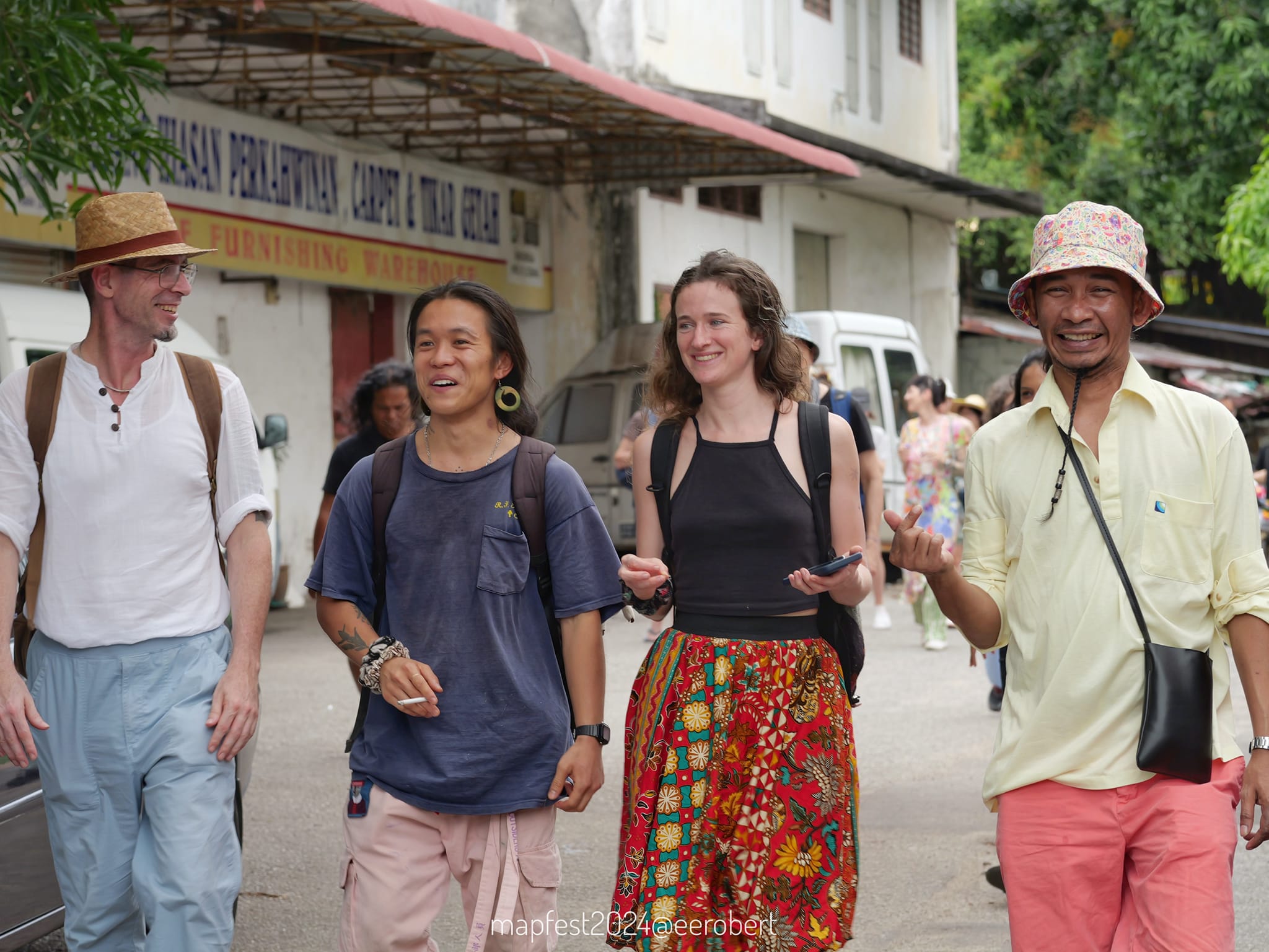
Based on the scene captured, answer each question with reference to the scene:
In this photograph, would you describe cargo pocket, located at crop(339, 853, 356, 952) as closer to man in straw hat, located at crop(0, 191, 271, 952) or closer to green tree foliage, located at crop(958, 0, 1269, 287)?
man in straw hat, located at crop(0, 191, 271, 952)

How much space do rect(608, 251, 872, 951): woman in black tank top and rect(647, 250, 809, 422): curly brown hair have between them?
0.06 ft

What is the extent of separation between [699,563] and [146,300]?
1403 millimetres

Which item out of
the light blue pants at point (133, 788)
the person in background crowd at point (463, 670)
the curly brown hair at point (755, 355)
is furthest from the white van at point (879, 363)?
the light blue pants at point (133, 788)

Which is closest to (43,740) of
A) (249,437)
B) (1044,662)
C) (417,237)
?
(249,437)

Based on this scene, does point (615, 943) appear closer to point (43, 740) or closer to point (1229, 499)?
point (43, 740)

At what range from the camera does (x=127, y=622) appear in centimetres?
376

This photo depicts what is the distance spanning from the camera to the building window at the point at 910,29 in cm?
2702

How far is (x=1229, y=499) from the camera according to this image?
3.29 meters

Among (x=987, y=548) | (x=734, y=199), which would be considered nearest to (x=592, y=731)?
(x=987, y=548)

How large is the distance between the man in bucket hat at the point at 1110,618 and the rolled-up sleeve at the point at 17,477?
6.38 feet

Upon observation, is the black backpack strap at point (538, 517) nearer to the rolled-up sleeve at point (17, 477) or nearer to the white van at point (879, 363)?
the rolled-up sleeve at point (17, 477)

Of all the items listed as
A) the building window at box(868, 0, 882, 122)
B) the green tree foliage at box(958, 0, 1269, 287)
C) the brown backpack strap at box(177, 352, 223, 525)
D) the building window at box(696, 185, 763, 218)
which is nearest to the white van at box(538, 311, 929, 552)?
the building window at box(696, 185, 763, 218)

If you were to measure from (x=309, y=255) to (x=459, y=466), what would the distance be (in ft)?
41.4

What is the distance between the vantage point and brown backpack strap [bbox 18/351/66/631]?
3838 mm
